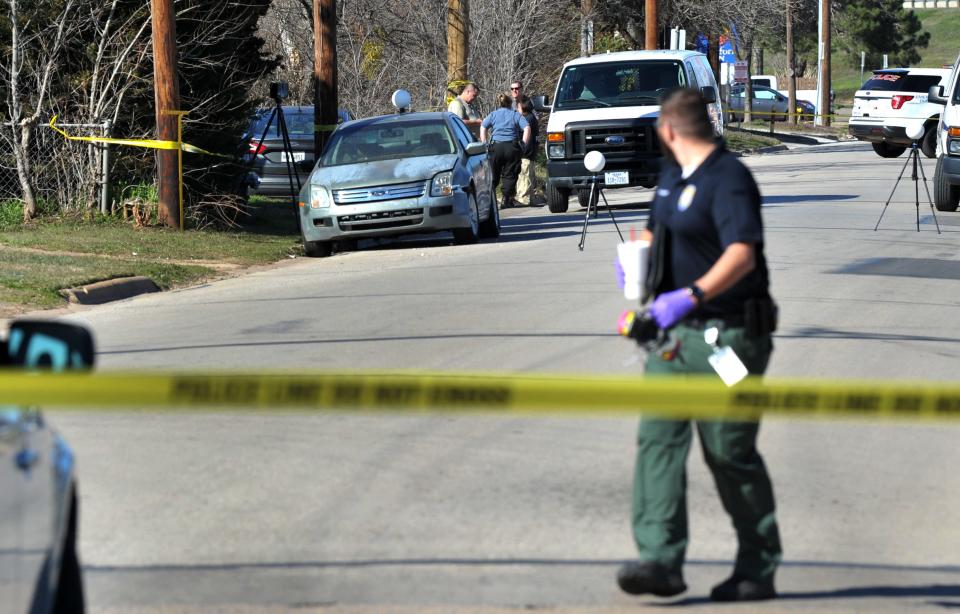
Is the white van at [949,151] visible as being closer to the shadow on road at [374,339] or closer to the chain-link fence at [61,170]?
the shadow on road at [374,339]

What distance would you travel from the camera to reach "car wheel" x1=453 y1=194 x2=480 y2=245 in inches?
697

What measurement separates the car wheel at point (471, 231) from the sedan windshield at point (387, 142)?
780mm

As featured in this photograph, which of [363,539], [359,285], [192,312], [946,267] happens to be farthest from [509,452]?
[946,267]

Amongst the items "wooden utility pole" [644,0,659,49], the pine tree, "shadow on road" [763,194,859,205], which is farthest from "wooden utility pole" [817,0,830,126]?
the pine tree

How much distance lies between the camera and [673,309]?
187 inches

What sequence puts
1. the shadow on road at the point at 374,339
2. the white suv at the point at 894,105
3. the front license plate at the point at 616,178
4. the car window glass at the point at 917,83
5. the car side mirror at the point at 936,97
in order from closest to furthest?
the shadow on road at the point at 374,339
the car side mirror at the point at 936,97
the front license plate at the point at 616,178
the white suv at the point at 894,105
the car window glass at the point at 917,83

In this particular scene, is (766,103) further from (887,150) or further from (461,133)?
(461,133)

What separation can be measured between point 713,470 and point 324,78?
1870 cm

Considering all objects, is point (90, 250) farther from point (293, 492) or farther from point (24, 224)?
point (293, 492)

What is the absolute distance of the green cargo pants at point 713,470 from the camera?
4.86 meters

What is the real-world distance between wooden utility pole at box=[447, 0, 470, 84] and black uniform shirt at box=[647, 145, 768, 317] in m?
24.7

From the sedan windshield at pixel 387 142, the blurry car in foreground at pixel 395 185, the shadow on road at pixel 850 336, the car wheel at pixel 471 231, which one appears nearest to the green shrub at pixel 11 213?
the blurry car in foreground at pixel 395 185

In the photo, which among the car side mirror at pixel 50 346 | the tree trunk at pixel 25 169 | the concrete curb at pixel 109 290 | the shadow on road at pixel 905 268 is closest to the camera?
the car side mirror at pixel 50 346

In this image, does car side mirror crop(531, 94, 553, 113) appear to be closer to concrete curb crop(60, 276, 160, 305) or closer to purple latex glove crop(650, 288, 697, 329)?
concrete curb crop(60, 276, 160, 305)
